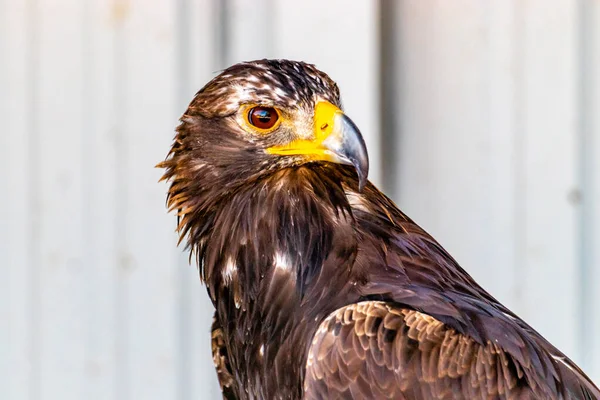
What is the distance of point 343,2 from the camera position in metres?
2.49

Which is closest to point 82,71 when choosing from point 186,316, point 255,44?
point 255,44

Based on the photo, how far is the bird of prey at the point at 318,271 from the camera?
4.89 ft

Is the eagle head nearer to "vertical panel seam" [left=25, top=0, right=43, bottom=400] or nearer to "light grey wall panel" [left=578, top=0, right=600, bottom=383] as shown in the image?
"vertical panel seam" [left=25, top=0, right=43, bottom=400]

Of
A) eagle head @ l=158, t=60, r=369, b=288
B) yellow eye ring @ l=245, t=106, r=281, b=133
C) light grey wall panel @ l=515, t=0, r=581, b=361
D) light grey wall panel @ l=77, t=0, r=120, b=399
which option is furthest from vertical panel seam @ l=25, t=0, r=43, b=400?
light grey wall panel @ l=515, t=0, r=581, b=361

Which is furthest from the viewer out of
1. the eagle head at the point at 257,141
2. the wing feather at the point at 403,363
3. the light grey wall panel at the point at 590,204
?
the light grey wall panel at the point at 590,204

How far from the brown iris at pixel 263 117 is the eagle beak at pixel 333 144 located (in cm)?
6

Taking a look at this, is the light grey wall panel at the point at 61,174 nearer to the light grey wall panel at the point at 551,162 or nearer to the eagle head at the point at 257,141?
the eagle head at the point at 257,141

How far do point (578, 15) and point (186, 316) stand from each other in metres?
1.76

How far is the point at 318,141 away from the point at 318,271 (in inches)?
12.3

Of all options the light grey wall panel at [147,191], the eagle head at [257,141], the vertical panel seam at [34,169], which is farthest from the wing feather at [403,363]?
the vertical panel seam at [34,169]

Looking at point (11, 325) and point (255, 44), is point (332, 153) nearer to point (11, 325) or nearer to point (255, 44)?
point (255, 44)

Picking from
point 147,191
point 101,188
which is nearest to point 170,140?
point 147,191

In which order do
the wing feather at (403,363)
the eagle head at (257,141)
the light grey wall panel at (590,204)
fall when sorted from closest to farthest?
the wing feather at (403,363) < the eagle head at (257,141) < the light grey wall panel at (590,204)

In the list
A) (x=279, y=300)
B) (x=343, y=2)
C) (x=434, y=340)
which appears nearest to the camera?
(x=434, y=340)
